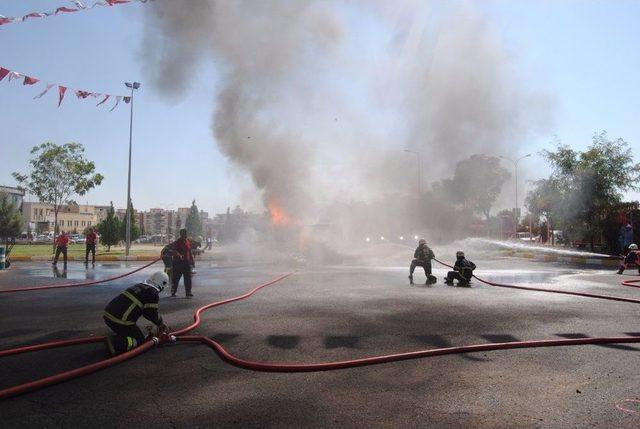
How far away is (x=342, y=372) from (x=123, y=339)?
8.82ft

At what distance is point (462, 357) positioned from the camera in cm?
560

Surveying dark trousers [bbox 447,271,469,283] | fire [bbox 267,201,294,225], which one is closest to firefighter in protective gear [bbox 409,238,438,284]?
dark trousers [bbox 447,271,469,283]

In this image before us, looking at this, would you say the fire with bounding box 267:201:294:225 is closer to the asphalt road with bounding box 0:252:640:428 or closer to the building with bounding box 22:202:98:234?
the asphalt road with bounding box 0:252:640:428

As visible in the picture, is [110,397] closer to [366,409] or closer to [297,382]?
[297,382]

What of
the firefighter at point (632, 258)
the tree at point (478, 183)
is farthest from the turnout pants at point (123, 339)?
the tree at point (478, 183)

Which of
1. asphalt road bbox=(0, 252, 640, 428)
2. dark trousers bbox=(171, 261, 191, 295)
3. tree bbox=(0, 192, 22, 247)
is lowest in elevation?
asphalt road bbox=(0, 252, 640, 428)

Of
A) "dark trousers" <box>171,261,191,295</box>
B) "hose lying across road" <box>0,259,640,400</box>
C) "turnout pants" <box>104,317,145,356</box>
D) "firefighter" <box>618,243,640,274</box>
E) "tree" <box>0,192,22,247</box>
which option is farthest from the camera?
"tree" <box>0,192,22,247</box>

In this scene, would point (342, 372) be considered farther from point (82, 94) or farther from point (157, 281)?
point (82, 94)

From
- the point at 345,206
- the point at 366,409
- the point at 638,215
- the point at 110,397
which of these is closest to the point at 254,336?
the point at 110,397

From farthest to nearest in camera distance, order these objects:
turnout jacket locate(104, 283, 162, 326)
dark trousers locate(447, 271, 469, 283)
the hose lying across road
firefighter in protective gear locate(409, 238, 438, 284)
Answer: firefighter in protective gear locate(409, 238, 438, 284), dark trousers locate(447, 271, 469, 283), turnout jacket locate(104, 283, 162, 326), the hose lying across road

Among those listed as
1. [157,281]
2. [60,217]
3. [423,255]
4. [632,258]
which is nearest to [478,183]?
[632,258]

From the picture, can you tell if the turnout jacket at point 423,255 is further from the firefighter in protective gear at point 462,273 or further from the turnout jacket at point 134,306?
the turnout jacket at point 134,306

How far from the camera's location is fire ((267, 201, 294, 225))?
31.5 metres

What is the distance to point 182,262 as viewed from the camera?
1109 centimetres
